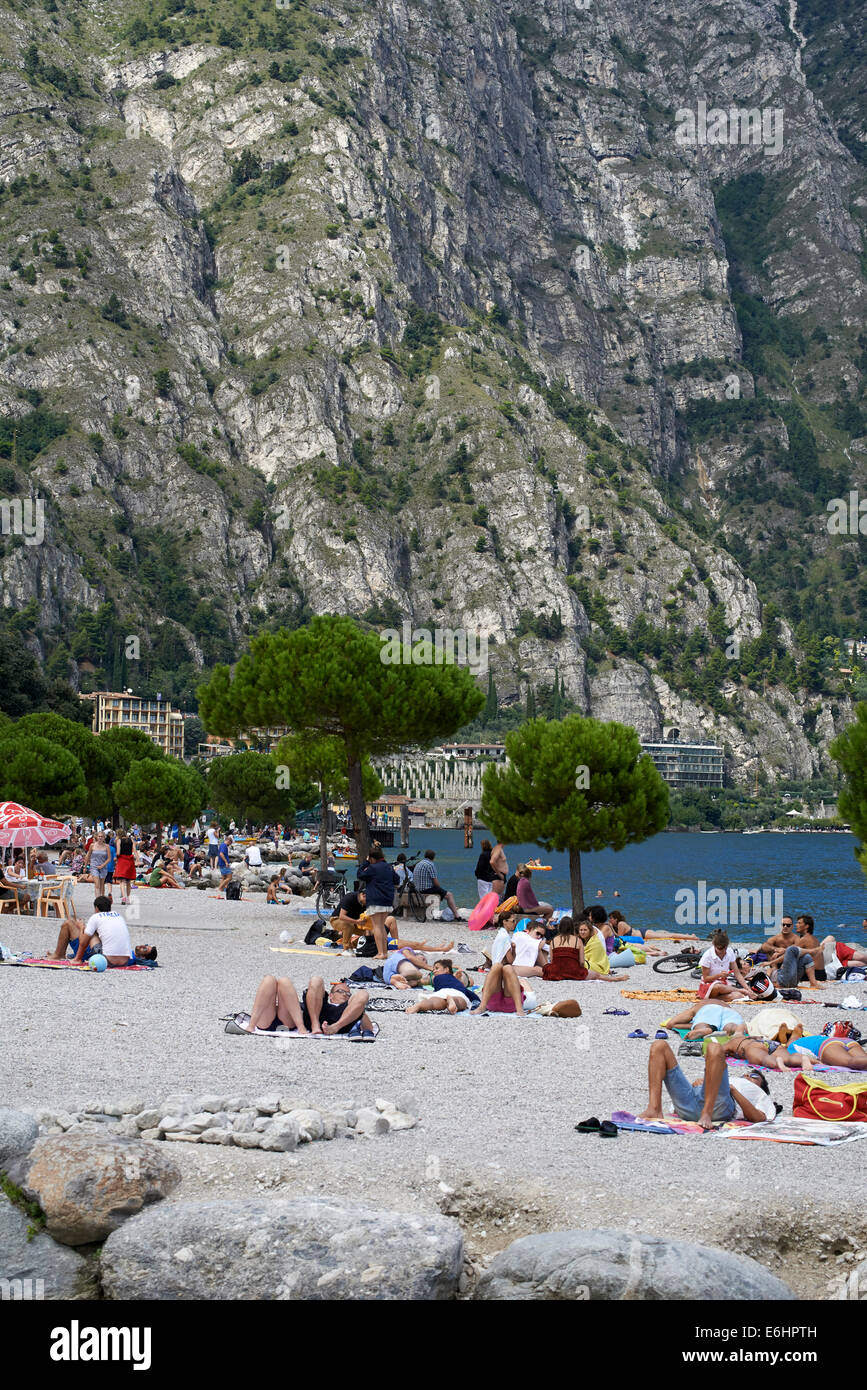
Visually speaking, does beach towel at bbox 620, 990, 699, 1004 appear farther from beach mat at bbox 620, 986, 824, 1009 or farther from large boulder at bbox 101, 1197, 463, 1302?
large boulder at bbox 101, 1197, 463, 1302

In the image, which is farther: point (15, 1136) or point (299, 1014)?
point (299, 1014)

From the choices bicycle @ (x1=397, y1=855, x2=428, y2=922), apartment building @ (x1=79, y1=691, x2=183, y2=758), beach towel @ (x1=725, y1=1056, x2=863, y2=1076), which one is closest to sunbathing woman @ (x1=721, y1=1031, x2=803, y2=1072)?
beach towel @ (x1=725, y1=1056, x2=863, y2=1076)

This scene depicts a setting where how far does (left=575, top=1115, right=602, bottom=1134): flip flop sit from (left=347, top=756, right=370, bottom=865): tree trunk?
22.1 m

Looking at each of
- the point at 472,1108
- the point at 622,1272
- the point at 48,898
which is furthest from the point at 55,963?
the point at 622,1272

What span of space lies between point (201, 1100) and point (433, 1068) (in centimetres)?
352

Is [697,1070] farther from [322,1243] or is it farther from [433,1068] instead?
[322,1243]

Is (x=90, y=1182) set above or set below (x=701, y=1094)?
above

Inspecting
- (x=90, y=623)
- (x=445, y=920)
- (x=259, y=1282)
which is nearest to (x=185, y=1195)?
→ (x=259, y=1282)

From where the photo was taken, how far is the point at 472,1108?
10.7m

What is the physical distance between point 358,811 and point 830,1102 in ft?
76.6

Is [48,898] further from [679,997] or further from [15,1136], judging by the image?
[15,1136]

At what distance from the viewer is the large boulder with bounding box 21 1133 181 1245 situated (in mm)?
7418

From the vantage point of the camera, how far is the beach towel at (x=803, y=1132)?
9.94 meters

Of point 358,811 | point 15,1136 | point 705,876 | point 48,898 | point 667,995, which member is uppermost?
point 358,811
